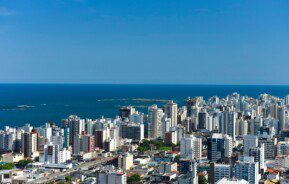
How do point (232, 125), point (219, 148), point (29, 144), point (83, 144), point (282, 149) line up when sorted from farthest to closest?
point (232, 125), point (83, 144), point (29, 144), point (282, 149), point (219, 148)

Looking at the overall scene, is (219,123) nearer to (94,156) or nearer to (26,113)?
(94,156)

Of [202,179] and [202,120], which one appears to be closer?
[202,179]

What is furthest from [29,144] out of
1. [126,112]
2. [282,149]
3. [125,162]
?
[126,112]

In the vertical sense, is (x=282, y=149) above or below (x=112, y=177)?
below

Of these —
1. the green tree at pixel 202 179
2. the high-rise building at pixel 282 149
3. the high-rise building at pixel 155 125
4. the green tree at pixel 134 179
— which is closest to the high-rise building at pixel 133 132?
the high-rise building at pixel 155 125

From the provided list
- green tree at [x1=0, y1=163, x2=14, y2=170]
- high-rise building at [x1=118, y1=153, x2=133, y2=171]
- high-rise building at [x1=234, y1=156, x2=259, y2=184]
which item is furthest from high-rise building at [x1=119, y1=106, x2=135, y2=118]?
high-rise building at [x1=234, y1=156, x2=259, y2=184]

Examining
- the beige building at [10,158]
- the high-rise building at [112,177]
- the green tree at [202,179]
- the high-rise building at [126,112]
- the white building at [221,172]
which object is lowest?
the beige building at [10,158]

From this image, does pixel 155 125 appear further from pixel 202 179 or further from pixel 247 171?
pixel 247 171

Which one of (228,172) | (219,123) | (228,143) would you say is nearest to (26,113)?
(219,123)

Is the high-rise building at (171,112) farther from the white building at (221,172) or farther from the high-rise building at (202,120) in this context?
the white building at (221,172)
